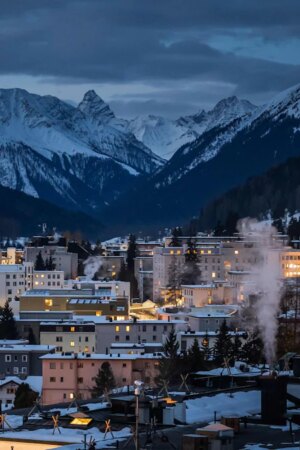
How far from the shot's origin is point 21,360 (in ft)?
244

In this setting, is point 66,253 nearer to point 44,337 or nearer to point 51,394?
point 44,337

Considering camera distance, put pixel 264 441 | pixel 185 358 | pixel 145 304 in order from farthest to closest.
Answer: pixel 145 304, pixel 185 358, pixel 264 441

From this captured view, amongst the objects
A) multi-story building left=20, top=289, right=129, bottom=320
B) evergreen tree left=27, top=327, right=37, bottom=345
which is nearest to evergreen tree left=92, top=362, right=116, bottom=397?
evergreen tree left=27, top=327, right=37, bottom=345

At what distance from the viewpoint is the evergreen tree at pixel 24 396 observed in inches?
2150

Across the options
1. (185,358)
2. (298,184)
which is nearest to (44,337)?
(185,358)

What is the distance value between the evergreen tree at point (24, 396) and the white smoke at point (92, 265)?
193 ft

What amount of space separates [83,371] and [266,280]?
28.4 metres

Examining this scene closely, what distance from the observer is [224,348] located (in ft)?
208

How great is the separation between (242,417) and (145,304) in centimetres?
7082

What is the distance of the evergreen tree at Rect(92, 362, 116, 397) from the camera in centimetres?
6012

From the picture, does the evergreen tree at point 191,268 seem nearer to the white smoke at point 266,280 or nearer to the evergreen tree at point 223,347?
the white smoke at point 266,280

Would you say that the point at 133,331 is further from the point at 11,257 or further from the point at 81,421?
the point at 81,421

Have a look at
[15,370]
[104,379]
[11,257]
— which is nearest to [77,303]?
[15,370]

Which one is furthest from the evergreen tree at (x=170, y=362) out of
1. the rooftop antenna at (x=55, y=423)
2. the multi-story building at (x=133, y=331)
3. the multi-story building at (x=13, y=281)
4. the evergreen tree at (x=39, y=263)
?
the evergreen tree at (x=39, y=263)
